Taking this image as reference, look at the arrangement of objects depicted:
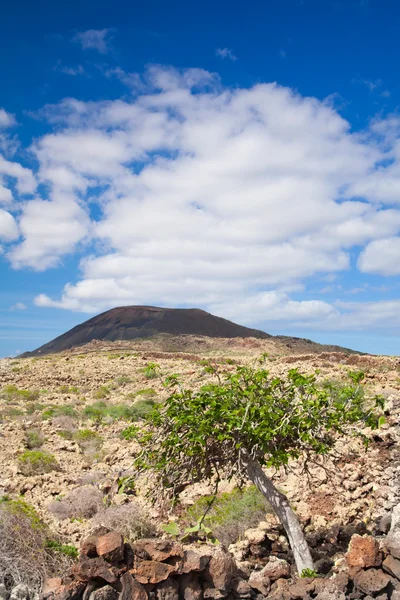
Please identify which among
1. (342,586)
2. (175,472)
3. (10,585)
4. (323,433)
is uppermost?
(323,433)

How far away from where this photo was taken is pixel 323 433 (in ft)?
23.9

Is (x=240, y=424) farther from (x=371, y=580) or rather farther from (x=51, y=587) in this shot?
(x=51, y=587)

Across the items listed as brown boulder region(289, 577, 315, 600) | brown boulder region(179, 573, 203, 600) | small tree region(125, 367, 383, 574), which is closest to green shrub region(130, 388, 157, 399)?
small tree region(125, 367, 383, 574)

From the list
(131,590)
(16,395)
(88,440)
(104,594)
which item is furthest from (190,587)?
(16,395)

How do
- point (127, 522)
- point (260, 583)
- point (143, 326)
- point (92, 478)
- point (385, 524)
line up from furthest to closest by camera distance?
point (143, 326), point (92, 478), point (127, 522), point (385, 524), point (260, 583)

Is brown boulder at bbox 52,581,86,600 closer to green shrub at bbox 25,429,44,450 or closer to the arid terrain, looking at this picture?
the arid terrain

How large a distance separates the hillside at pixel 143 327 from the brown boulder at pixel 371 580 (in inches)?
3117

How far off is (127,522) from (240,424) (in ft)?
12.5

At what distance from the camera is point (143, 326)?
94.9m

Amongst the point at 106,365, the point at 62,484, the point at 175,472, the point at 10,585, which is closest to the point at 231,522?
the point at 175,472

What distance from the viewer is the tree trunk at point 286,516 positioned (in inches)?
276

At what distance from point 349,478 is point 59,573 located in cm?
628

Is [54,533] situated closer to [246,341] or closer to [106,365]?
[106,365]

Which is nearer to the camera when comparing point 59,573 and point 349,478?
point 59,573
